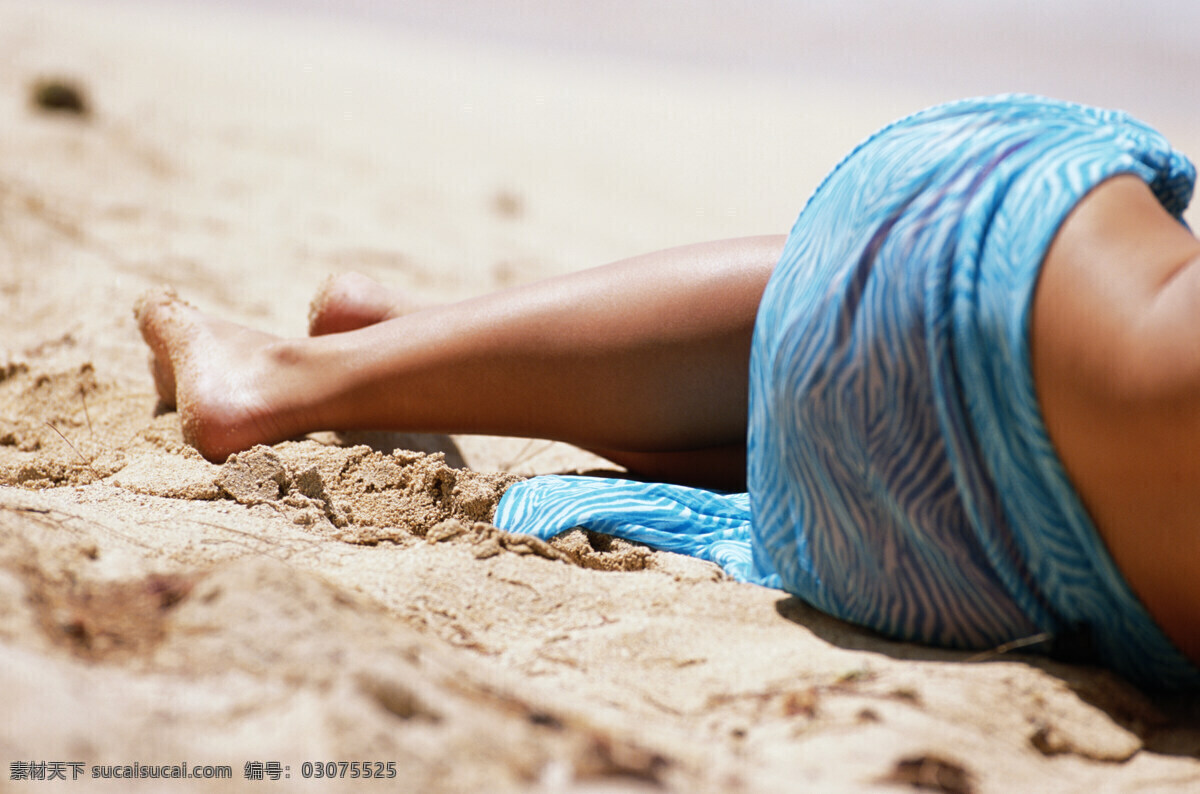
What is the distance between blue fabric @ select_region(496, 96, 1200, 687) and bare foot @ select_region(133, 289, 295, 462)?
2.97ft

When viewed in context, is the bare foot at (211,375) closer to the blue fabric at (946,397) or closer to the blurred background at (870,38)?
the blue fabric at (946,397)

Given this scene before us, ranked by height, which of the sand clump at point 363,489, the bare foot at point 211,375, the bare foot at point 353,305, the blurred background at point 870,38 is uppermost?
the blurred background at point 870,38

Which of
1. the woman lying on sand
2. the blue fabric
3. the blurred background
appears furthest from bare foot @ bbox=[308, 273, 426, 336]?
the blurred background

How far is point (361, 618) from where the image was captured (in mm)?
944

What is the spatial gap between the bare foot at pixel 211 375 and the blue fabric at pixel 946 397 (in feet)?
2.97

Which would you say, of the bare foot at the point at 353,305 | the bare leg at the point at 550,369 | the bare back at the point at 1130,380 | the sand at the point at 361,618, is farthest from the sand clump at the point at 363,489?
the bare back at the point at 1130,380

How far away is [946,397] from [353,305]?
1.33 metres

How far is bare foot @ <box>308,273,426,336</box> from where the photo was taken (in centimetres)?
206

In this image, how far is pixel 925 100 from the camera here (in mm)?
8062

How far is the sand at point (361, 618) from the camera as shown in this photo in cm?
79

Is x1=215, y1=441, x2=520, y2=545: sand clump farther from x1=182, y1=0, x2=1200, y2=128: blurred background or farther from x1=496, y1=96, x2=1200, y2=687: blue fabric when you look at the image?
x1=182, y1=0, x2=1200, y2=128: blurred background

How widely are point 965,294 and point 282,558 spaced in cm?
87

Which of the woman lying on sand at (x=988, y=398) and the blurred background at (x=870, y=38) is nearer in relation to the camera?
the woman lying on sand at (x=988, y=398)

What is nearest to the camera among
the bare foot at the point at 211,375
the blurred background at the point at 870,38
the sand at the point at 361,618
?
the sand at the point at 361,618
